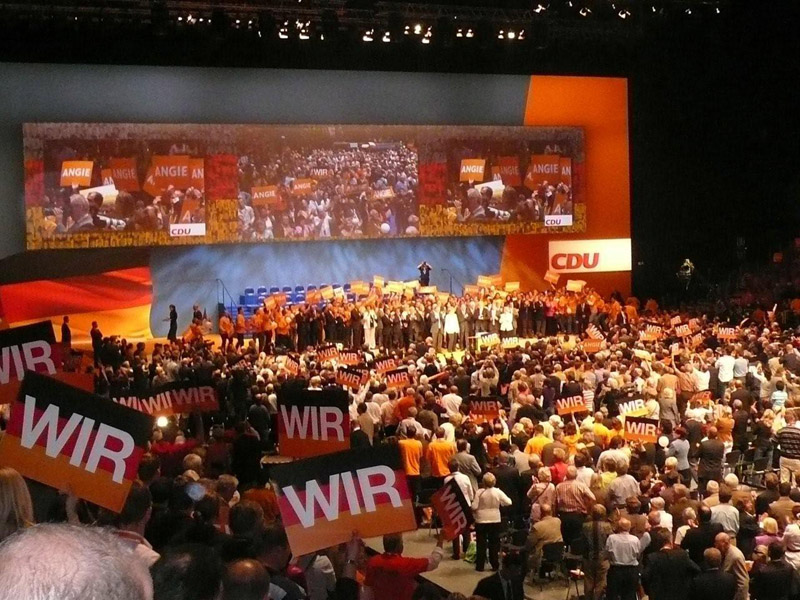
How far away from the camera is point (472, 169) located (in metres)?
28.5

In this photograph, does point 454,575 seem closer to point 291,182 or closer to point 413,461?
point 413,461

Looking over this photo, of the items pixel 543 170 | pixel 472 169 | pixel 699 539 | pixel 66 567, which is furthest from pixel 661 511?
pixel 543 170

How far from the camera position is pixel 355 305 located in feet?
87.5

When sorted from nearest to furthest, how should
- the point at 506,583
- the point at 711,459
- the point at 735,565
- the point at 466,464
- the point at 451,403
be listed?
the point at 735,565 → the point at 506,583 → the point at 466,464 → the point at 711,459 → the point at 451,403

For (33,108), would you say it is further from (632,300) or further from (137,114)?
(632,300)

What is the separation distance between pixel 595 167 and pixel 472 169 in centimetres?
442

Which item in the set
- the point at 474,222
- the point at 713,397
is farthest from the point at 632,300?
the point at 713,397

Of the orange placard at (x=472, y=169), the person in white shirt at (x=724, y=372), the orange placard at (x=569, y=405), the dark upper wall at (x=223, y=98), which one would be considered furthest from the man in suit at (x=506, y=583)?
the orange placard at (x=472, y=169)

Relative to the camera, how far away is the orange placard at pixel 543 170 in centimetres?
2920

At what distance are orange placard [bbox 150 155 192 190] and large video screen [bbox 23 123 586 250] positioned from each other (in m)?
0.03

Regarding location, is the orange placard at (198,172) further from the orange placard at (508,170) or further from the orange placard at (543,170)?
the orange placard at (543,170)

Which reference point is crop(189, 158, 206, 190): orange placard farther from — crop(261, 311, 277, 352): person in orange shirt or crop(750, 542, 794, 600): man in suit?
crop(750, 542, 794, 600): man in suit

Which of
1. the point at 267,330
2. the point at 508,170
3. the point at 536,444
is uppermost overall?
the point at 508,170

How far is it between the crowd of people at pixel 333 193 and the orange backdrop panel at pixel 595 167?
4.35 metres
